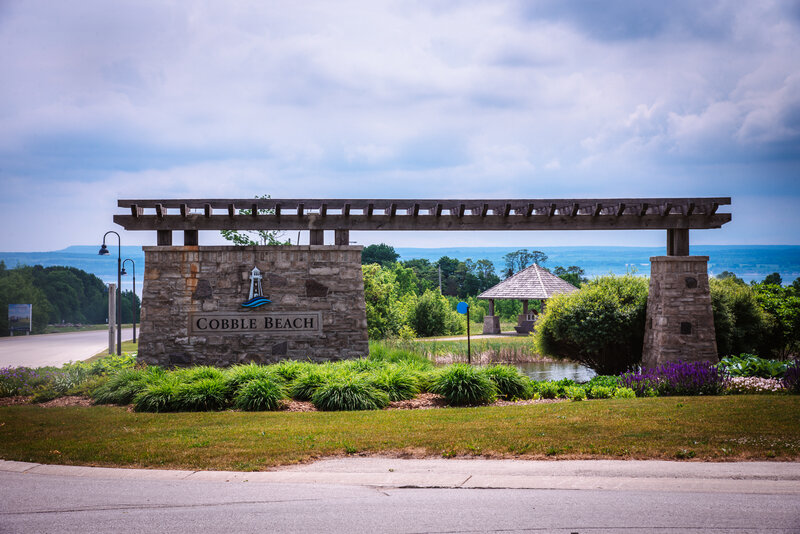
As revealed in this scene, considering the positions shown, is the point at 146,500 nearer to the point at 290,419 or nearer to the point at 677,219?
the point at 290,419

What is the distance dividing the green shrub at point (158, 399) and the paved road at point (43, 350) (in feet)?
41.7

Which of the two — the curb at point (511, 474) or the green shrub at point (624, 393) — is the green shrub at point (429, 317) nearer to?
A: the green shrub at point (624, 393)

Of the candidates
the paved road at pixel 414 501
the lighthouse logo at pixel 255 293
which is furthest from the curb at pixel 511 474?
the lighthouse logo at pixel 255 293

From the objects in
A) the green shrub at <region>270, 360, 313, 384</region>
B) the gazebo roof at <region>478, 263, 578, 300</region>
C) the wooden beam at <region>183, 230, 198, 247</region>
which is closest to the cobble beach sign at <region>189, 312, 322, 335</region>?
the green shrub at <region>270, 360, 313, 384</region>

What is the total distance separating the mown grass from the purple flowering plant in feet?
3.50

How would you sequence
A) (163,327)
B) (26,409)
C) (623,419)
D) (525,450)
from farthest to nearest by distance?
(163,327), (26,409), (623,419), (525,450)

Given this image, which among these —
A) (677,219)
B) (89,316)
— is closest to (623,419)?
(677,219)

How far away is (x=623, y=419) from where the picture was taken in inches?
374

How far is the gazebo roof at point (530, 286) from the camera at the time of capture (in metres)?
34.0

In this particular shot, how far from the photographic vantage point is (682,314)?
15023 millimetres

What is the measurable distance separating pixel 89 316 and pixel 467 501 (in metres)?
58.4

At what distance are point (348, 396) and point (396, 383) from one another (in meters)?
1.37

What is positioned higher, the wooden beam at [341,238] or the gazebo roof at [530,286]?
the wooden beam at [341,238]

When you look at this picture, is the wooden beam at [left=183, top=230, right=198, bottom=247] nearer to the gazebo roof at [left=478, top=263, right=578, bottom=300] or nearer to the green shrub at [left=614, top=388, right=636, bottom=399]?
the green shrub at [left=614, top=388, right=636, bottom=399]
